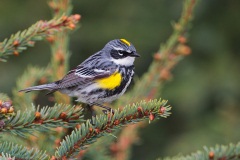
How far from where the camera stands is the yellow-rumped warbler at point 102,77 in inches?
165

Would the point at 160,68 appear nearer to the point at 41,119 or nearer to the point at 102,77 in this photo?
the point at 102,77

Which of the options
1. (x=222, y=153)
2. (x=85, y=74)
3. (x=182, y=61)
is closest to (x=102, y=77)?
(x=85, y=74)

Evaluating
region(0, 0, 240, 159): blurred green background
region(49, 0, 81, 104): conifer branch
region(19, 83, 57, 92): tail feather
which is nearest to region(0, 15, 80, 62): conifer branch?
region(19, 83, 57, 92): tail feather

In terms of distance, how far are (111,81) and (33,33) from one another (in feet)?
4.58

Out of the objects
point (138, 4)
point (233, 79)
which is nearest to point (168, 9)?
point (138, 4)

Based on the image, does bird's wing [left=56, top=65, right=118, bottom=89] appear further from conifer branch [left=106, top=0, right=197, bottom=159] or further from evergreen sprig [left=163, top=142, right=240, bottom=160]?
evergreen sprig [left=163, top=142, right=240, bottom=160]

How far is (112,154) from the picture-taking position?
11.8 ft

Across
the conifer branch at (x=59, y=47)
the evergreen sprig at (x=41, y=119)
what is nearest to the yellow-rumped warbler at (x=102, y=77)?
the conifer branch at (x=59, y=47)

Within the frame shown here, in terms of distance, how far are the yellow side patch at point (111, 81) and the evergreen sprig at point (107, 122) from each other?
160 centimetres

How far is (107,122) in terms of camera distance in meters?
2.65

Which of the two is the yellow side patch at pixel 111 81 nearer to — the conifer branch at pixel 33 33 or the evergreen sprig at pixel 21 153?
the conifer branch at pixel 33 33

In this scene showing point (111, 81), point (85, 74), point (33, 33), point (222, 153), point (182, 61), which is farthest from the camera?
point (182, 61)

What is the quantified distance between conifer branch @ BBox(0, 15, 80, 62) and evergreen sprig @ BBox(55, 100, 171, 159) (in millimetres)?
748

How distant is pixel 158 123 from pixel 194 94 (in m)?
0.88
